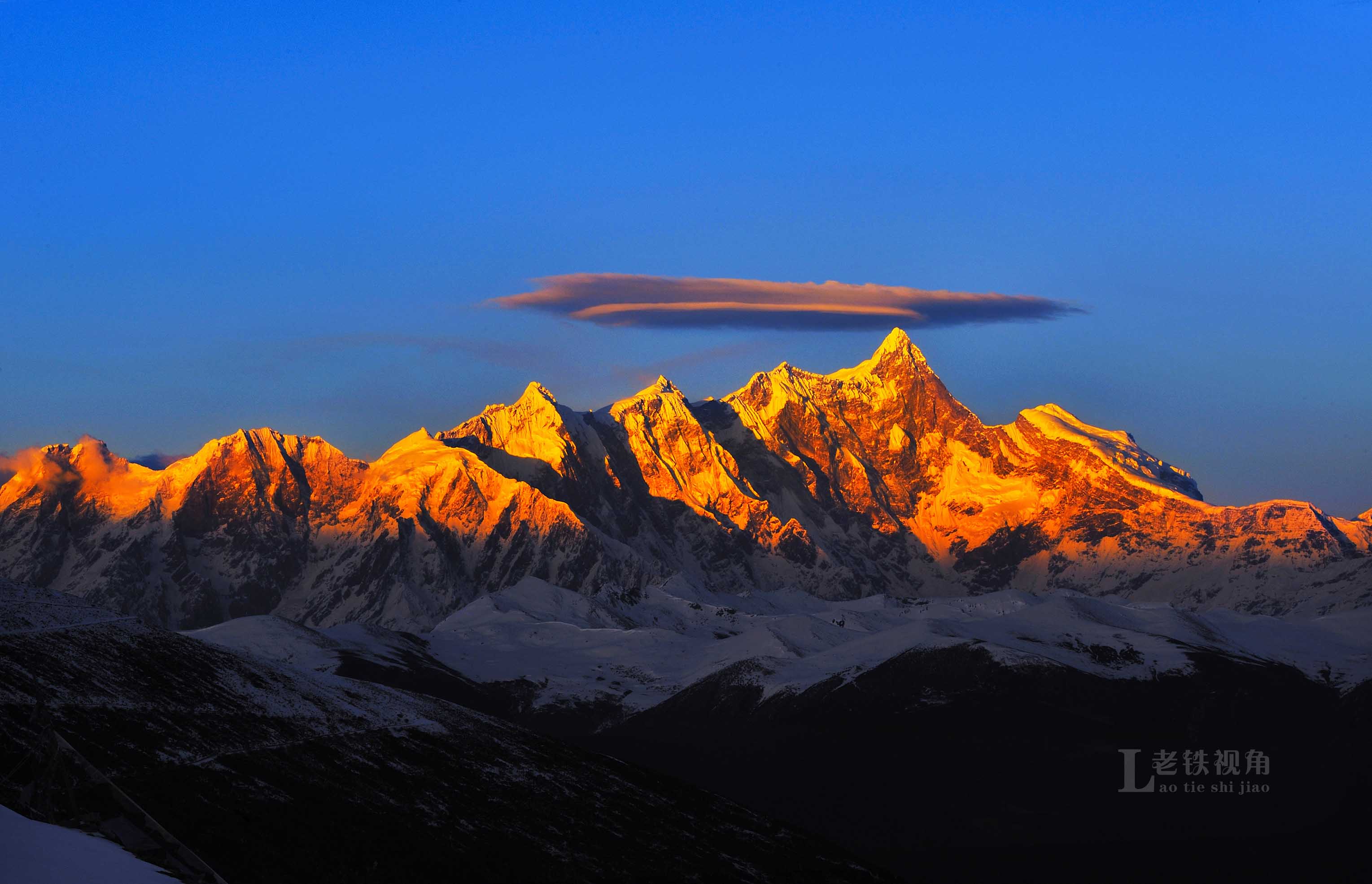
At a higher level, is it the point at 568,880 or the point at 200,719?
the point at 200,719

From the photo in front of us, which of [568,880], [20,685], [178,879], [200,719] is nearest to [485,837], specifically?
[568,880]

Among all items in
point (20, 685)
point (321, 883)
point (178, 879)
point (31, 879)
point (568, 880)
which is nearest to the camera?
point (31, 879)

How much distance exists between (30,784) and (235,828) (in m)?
53.1

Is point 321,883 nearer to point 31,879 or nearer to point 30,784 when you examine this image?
point 30,784

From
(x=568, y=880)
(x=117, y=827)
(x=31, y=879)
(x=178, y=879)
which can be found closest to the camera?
(x=31, y=879)

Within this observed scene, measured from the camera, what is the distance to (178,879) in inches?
2810

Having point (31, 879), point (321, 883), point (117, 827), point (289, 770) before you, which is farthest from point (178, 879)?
point (289, 770)

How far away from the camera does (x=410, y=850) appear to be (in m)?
182

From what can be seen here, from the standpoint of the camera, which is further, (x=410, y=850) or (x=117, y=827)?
(x=410, y=850)

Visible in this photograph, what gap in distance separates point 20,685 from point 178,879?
4424 inches

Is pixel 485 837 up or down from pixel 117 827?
down

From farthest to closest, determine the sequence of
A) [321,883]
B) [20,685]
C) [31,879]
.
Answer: [20,685]
[321,883]
[31,879]

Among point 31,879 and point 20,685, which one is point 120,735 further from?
point 31,879

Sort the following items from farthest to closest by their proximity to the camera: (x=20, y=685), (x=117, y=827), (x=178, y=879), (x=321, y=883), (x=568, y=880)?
1. (x=568, y=880)
2. (x=20, y=685)
3. (x=321, y=883)
4. (x=117, y=827)
5. (x=178, y=879)
